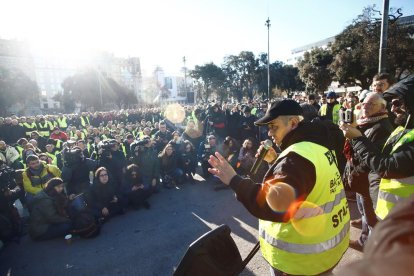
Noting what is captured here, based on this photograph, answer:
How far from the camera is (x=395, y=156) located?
2.05m

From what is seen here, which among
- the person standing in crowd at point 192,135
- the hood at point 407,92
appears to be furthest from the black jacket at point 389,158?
the person standing in crowd at point 192,135

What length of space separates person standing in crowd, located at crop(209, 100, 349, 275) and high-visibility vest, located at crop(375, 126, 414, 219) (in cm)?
54

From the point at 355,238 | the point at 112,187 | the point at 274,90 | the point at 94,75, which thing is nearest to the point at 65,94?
the point at 94,75

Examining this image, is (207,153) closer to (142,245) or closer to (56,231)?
(142,245)

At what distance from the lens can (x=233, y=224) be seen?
5.10m

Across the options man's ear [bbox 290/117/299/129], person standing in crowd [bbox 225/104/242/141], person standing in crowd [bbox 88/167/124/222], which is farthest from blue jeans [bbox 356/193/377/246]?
person standing in crowd [bbox 225/104/242/141]

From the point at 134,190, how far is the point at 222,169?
5.00 m

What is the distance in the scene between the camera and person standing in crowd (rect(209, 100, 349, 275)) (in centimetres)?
164

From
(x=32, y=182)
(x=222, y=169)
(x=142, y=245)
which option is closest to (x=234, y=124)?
(x=142, y=245)

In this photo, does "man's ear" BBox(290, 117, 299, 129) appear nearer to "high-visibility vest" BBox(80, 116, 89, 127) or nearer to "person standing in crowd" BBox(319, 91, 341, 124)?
"person standing in crowd" BBox(319, 91, 341, 124)

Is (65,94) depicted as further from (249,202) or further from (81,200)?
(249,202)

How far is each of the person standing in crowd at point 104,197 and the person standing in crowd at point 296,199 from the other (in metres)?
4.64

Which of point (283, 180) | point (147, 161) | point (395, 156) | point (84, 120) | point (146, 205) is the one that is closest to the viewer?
point (283, 180)

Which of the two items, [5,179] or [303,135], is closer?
[303,135]
